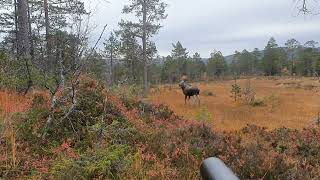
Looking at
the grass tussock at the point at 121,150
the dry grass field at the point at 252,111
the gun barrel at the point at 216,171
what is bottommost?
the dry grass field at the point at 252,111

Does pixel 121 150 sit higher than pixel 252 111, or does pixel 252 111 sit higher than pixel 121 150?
pixel 121 150

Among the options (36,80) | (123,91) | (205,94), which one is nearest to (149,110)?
(123,91)

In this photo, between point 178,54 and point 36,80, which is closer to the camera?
point 36,80

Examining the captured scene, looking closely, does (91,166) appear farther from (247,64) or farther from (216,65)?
(247,64)

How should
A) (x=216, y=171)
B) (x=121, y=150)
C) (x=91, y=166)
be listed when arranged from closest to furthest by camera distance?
(x=216, y=171), (x=91, y=166), (x=121, y=150)

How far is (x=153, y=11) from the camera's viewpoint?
117 ft

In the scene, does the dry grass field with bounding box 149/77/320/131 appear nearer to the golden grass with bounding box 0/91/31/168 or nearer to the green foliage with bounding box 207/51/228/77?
the golden grass with bounding box 0/91/31/168

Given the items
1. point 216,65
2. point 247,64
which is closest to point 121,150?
point 216,65

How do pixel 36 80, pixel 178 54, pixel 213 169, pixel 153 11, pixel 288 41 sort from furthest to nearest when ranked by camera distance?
1. pixel 288 41
2. pixel 178 54
3. pixel 153 11
4. pixel 36 80
5. pixel 213 169

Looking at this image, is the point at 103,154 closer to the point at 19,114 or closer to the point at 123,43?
the point at 19,114

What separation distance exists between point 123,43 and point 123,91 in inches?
1273

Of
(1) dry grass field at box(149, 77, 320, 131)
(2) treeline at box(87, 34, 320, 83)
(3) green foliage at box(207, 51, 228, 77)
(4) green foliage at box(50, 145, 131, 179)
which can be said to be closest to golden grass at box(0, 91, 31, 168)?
(4) green foliage at box(50, 145, 131, 179)

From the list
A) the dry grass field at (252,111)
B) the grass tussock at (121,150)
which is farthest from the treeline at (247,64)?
the grass tussock at (121,150)

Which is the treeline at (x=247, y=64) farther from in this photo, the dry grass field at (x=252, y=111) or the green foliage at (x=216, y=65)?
the dry grass field at (x=252, y=111)
